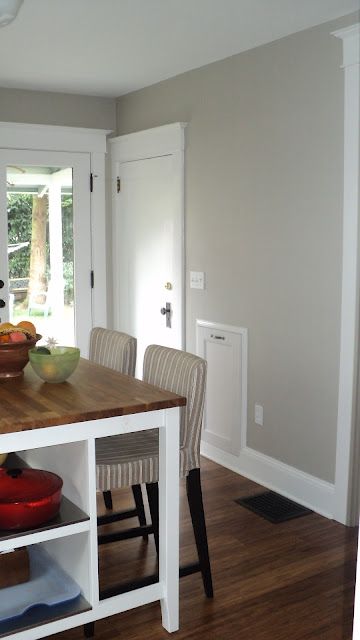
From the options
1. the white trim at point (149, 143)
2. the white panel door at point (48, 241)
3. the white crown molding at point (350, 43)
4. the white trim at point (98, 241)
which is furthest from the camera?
the white trim at point (98, 241)

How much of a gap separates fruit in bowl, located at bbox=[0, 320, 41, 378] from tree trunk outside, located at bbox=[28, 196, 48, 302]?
7.59 ft

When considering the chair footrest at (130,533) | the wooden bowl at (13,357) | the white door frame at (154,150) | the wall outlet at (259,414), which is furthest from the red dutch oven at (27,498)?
the white door frame at (154,150)

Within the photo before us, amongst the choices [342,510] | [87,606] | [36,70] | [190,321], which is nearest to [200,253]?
[190,321]

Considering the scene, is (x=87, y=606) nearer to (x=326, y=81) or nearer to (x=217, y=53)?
(x=326, y=81)

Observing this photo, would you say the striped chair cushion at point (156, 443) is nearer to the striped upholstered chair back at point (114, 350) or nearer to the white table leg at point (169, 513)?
the white table leg at point (169, 513)

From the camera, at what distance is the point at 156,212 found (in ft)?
15.7

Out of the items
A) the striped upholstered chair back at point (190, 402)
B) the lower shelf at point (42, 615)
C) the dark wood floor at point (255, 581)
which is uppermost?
the striped upholstered chair back at point (190, 402)

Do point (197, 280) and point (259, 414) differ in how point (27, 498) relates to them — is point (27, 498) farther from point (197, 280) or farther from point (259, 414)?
point (197, 280)

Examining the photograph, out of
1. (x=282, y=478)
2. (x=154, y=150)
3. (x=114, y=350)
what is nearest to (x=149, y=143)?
(x=154, y=150)

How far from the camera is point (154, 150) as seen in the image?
4.72 meters

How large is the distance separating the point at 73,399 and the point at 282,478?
5.91 feet

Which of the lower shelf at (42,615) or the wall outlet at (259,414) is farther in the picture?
the wall outlet at (259,414)

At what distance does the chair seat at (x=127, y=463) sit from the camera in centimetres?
251

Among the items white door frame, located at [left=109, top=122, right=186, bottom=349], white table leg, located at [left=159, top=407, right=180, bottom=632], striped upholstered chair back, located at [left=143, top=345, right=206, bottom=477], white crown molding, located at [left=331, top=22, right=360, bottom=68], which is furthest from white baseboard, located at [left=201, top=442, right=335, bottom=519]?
white crown molding, located at [left=331, top=22, right=360, bottom=68]
